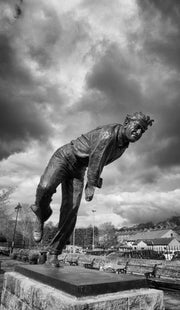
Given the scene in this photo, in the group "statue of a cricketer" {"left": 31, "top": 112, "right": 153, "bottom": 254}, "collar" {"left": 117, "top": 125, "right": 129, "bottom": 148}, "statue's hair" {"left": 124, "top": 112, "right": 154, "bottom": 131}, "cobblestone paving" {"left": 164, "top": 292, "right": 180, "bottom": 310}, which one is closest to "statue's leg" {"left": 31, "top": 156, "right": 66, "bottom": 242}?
"statue of a cricketer" {"left": 31, "top": 112, "right": 153, "bottom": 254}

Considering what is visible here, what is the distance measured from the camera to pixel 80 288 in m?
2.35

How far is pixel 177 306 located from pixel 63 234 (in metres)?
2.21

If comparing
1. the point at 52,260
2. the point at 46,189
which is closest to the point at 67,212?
the point at 46,189

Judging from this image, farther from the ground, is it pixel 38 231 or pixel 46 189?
pixel 46 189

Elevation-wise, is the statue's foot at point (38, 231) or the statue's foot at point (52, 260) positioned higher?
the statue's foot at point (38, 231)

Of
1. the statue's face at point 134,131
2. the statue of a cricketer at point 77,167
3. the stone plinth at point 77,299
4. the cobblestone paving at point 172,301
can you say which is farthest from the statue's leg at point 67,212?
the cobblestone paving at point 172,301

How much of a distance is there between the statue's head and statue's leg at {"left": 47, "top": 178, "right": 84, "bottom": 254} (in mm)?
1216

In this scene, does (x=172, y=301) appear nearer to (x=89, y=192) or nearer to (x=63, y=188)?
(x=89, y=192)

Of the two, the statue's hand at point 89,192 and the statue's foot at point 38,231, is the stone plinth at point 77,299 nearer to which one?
the statue's foot at point 38,231

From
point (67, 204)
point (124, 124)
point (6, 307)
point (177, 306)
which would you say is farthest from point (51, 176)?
point (177, 306)

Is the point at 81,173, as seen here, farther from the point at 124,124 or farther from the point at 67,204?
the point at 124,124

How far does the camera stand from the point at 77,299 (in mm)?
2314

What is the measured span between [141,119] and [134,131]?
21 cm

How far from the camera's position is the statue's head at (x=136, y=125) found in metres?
3.92
